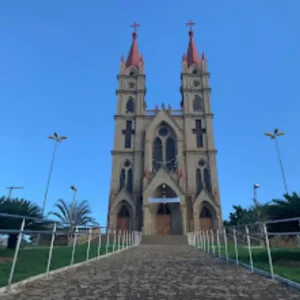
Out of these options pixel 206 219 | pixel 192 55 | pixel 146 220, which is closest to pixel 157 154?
pixel 146 220

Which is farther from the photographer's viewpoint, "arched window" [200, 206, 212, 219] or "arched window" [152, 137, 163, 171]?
"arched window" [152, 137, 163, 171]

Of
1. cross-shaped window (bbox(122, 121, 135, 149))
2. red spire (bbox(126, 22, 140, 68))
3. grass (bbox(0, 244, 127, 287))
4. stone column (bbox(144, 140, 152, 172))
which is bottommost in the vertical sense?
grass (bbox(0, 244, 127, 287))

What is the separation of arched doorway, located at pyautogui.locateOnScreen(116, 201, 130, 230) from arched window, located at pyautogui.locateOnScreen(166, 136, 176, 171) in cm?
720

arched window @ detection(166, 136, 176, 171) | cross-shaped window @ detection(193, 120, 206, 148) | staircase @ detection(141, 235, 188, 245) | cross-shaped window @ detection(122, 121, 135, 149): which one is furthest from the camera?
cross-shaped window @ detection(122, 121, 135, 149)

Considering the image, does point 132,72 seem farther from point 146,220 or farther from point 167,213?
point 146,220

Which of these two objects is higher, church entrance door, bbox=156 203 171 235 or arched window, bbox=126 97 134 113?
arched window, bbox=126 97 134 113

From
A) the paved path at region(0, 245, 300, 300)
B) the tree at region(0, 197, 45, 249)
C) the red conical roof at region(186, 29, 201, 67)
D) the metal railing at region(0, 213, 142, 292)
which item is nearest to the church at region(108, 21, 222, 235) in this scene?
the red conical roof at region(186, 29, 201, 67)

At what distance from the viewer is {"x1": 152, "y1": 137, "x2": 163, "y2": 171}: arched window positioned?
108 ft

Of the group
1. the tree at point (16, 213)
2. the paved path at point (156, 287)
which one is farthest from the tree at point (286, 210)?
the tree at point (16, 213)

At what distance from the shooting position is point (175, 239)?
23281mm

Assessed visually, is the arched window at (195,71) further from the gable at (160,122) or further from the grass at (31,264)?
the grass at (31,264)

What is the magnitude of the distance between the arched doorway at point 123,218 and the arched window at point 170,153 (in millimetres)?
7202

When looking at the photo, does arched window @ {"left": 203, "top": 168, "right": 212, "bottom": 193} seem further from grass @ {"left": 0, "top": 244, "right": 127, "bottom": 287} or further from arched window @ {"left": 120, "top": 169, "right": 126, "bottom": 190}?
grass @ {"left": 0, "top": 244, "right": 127, "bottom": 287}

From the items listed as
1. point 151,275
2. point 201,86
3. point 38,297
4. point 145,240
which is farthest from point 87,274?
point 201,86
